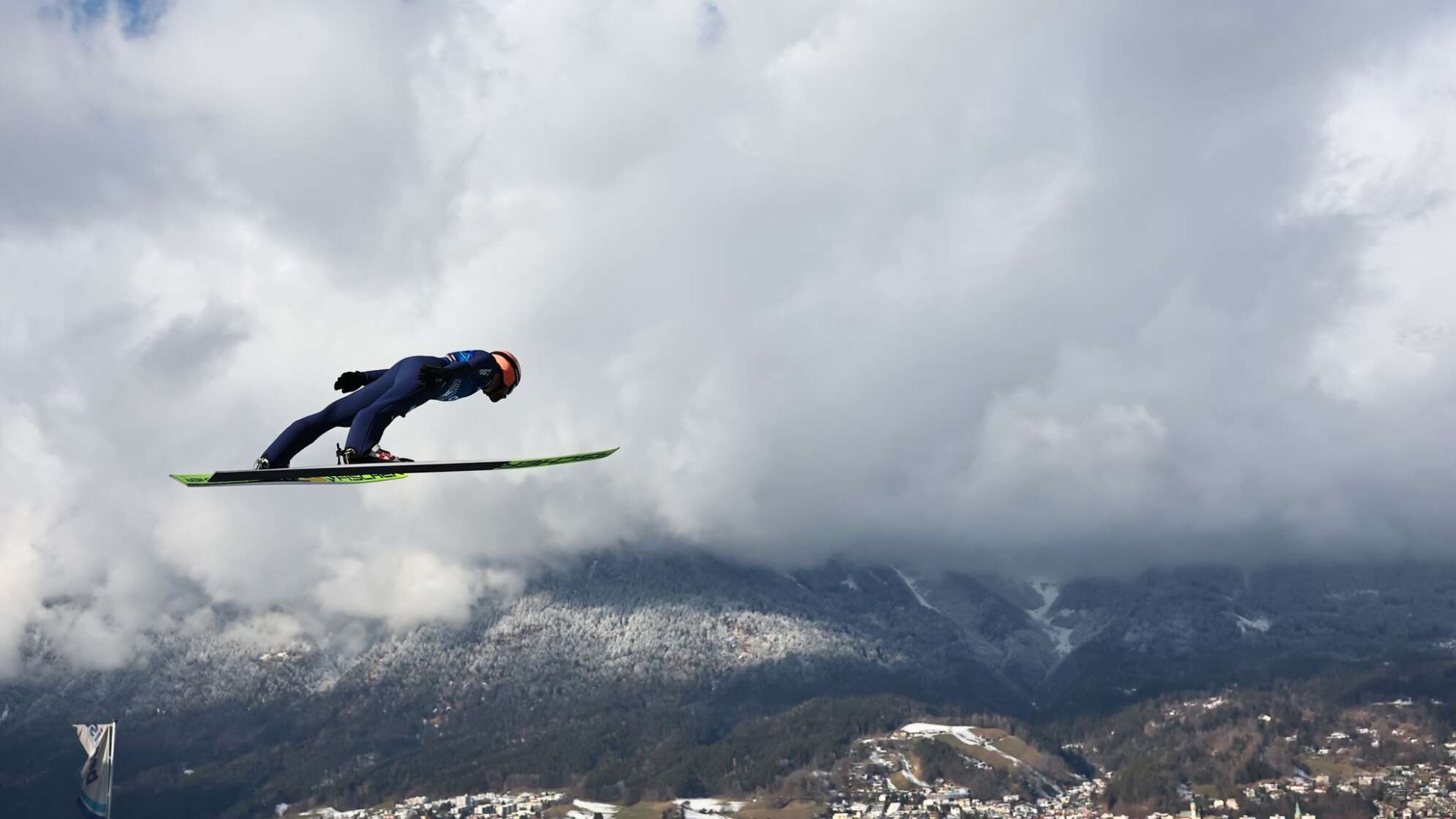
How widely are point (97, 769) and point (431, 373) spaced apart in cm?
4778

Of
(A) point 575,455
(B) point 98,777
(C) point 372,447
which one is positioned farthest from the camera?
(B) point 98,777

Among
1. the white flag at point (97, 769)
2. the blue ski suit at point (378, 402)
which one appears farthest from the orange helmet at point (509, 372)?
the white flag at point (97, 769)

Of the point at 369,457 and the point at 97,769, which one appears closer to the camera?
the point at 369,457

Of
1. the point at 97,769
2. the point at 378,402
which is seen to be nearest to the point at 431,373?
the point at 378,402

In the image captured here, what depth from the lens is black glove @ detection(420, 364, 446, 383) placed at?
3306 centimetres

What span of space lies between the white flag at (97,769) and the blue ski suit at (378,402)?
42.2 m

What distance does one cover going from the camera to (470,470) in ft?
112

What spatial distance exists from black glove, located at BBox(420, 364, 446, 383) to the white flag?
44070 millimetres

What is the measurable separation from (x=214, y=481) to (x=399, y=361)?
5.55 meters

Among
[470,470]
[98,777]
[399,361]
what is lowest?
[98,777]

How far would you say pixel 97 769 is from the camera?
226ft

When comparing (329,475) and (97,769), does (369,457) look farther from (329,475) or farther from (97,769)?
(97,769)

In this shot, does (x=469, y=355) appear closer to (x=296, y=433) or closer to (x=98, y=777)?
(x=296, y=433)

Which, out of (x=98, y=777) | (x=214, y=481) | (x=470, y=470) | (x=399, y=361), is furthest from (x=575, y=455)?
(x=98, y=777)
